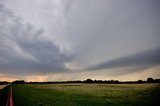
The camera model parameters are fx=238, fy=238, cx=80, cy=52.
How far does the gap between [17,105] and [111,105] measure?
9.60 metres

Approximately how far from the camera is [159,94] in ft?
91.7

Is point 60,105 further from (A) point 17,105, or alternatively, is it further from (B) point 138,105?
(B) point 138,105

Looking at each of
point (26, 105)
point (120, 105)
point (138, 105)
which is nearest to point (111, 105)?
point (120, 105)

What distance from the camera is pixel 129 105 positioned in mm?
23422

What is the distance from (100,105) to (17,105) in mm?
8499

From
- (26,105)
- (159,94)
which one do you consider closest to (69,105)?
(26,105)

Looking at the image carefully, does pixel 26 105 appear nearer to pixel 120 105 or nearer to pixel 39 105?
pixel 39 105

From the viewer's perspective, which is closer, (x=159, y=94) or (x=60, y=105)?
(x=60, y=105)

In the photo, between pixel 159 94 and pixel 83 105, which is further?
pixel 159 94

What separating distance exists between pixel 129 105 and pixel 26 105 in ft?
34.0

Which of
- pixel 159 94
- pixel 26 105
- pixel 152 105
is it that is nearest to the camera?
pixel 152 105

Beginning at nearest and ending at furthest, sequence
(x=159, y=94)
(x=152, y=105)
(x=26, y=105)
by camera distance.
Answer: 1. (x=152, y=105)
2. (x=26, y=105)
3. (x=159, y=94)

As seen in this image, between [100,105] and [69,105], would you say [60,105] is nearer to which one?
[69,105]

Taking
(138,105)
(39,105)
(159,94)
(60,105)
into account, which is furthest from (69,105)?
(159,94)
